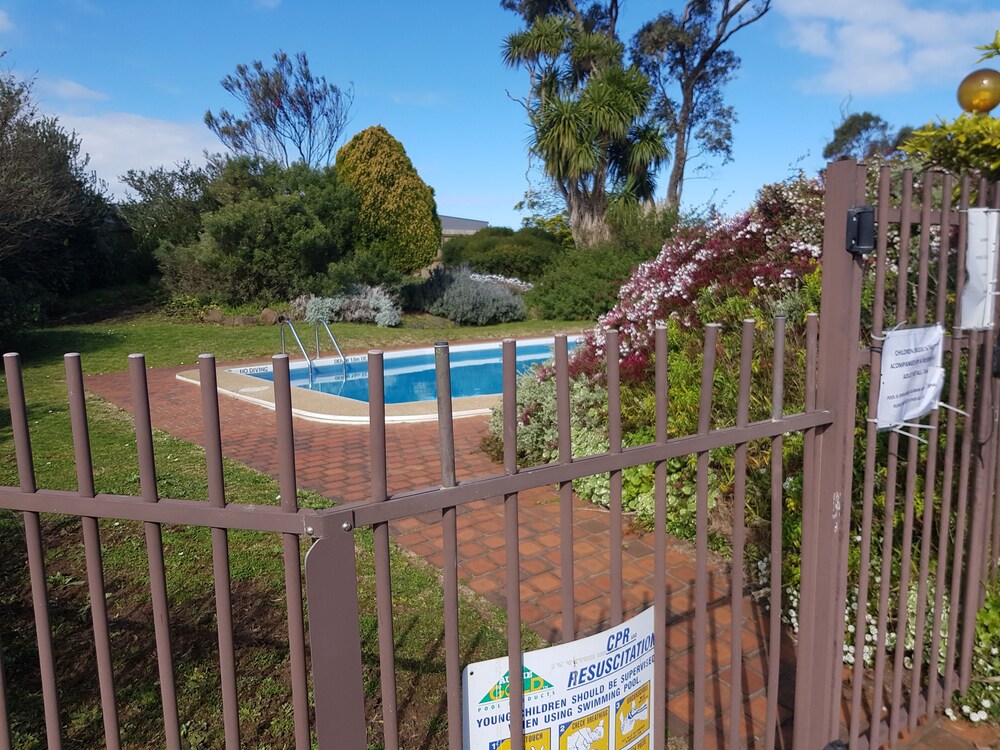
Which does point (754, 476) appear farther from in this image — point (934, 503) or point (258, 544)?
point (258, 544)

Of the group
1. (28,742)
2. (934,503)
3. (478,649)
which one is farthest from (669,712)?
(28,742)

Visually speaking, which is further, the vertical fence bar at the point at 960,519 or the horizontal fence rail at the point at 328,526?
the vertical fence bar at the point at 960,519

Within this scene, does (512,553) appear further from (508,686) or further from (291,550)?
(291,550)

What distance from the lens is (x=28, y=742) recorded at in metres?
2.25

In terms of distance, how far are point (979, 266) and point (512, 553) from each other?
6.42ft

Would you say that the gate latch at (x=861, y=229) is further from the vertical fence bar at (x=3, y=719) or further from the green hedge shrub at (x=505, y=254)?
the green hedge shrub at (x=505, y=254)

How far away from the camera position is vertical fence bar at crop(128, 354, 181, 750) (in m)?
1.22

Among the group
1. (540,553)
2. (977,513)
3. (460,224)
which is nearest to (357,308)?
(540,553)

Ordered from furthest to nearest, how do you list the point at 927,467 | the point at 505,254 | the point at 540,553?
the point at 505,254 < the point at 540,553 < the point at 927,467

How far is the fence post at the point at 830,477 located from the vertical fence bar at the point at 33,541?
70.5 inches

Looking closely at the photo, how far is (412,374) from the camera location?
41.7 feet

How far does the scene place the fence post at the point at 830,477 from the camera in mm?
1894

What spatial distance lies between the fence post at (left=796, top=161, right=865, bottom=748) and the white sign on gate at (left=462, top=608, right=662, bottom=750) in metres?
0.55

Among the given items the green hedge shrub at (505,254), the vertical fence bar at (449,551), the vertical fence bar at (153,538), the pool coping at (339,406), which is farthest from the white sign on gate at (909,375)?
the green hedge shrub at (505,254)
